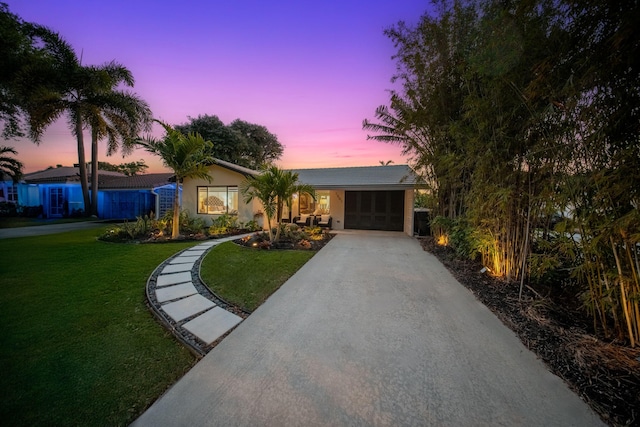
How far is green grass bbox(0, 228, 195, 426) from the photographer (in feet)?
5.83

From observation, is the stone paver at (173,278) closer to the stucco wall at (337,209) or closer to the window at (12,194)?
the stucco wall at (337,209)

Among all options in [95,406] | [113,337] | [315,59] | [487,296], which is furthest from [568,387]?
[315,59]

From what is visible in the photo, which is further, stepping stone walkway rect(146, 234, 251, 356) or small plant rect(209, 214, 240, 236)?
small plant rect(209, 214, 240, 236)

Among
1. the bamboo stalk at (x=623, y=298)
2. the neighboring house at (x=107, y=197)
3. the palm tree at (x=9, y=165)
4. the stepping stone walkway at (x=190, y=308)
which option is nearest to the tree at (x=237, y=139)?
the neighboring house at (x=107, y=197)

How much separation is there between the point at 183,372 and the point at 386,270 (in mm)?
4317

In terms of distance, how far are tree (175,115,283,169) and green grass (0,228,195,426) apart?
15703mm

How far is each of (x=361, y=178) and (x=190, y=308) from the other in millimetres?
9908

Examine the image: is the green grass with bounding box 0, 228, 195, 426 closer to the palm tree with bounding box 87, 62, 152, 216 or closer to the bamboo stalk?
the bamboo stalk

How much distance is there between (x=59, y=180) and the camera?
16.7m

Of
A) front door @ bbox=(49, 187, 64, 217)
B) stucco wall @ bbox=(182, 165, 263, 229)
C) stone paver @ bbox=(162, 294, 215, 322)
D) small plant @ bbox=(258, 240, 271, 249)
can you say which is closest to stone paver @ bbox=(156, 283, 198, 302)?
stone paver @ bbox=(162, 294, 215, 322)

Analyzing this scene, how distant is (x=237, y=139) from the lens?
2177 centimetres

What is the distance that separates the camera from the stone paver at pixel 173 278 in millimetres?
4444

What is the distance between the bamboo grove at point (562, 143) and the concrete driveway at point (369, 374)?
1.26m

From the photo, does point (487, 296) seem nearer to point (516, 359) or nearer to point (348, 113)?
point (516, 359)
